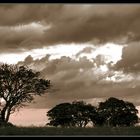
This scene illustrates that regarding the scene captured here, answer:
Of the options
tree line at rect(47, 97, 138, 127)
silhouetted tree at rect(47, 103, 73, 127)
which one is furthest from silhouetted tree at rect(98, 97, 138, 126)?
silhouetted tree at rect(47, 103, 73, 127)

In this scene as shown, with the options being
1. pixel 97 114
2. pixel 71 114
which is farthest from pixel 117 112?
pixel 71 114

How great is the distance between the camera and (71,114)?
252 ft

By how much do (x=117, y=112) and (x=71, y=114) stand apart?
9.10 m

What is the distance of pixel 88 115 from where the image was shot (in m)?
78.3

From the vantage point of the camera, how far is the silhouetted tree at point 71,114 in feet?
247

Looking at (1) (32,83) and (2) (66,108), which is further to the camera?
(2) (66,108)

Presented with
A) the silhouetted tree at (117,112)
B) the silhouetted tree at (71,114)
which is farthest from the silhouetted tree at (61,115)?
the silhouetted tree at (117,112)

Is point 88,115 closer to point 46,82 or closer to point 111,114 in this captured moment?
point 111,114

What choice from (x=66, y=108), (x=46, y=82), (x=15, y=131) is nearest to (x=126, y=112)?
(x=66, y=108)

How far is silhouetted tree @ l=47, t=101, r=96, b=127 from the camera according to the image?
75438mm

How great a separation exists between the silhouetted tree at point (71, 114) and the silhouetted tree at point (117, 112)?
97.8 inches
